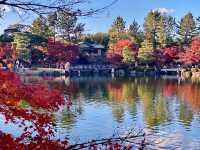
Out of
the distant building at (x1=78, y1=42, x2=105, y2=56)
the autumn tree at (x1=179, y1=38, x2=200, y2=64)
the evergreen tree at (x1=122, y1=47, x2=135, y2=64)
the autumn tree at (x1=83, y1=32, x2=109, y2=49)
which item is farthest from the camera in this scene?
the autumn tree at (x1=83, y1=32, x2=109, y2=49)

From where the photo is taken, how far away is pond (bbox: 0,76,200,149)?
22.2m

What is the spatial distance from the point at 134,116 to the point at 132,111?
2.13m

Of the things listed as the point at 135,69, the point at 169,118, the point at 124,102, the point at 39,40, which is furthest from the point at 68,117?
the point at 135,69

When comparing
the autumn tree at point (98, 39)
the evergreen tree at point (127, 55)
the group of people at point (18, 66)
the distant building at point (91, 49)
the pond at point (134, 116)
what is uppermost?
the autumn tree at point (98, 39)

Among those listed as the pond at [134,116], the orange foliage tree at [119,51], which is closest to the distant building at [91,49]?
the orange foliage tree at [119,51]

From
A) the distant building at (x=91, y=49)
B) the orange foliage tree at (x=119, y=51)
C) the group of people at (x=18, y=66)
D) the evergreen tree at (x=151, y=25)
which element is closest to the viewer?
the group of people at (x=18, y=66)

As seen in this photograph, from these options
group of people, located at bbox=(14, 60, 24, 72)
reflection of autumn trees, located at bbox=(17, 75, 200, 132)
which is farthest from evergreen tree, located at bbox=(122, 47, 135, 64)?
reflection of autumn trees, located at bbox=(17, 75, 200, 132)

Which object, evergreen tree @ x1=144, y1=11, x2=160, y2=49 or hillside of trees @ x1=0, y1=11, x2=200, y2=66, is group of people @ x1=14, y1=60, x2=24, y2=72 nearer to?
hillside of trees @ x1=0, y1=11, x2=200, y2=66

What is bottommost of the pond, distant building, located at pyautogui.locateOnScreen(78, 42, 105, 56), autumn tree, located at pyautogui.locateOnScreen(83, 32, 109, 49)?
the pond

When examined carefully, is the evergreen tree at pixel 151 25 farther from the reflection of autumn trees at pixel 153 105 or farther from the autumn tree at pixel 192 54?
the reflection of autumn trees at pixel 153 105

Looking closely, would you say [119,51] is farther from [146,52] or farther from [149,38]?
[149,38]

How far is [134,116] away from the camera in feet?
93.1

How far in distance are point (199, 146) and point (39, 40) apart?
51.3 metres

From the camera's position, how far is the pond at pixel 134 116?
22211mm
